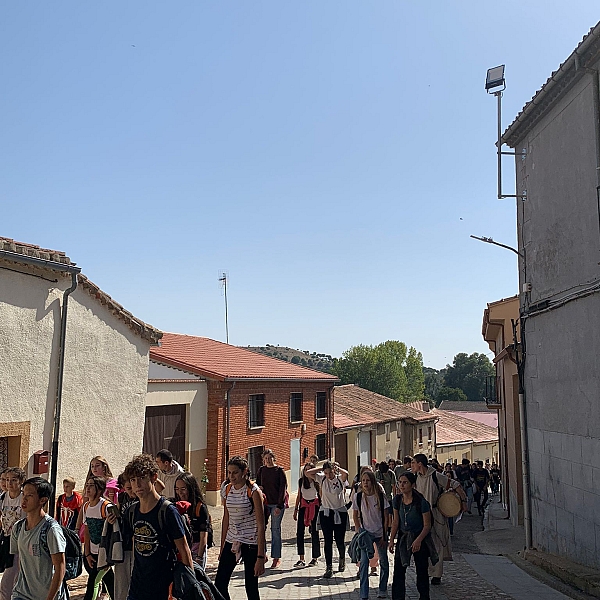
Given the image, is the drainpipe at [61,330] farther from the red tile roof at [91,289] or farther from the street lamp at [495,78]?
the street lamp at [495,78]

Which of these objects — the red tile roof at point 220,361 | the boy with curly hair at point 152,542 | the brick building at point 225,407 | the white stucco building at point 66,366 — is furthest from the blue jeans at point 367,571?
the red tile roof at point 220,361

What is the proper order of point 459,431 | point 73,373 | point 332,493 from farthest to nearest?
point 459,431, point 73,373, point 332,493

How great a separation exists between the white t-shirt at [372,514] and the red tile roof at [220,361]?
1218 cm

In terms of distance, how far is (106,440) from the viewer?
11.5 metres

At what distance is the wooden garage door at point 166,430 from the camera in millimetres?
16547

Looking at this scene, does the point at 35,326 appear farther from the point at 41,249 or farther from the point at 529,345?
the point at 529,345

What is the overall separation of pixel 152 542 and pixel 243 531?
1.59m

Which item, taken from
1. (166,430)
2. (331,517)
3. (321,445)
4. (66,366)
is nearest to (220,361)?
(166,430)

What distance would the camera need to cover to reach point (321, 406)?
26.9 metres

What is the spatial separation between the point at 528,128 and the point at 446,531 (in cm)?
675

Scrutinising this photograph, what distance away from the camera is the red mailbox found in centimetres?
996

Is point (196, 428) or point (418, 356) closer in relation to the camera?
point (196, 428)

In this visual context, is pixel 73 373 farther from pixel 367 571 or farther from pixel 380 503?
pixel 367 571

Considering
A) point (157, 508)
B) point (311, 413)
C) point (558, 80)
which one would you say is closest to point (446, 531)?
point (157, 508)
